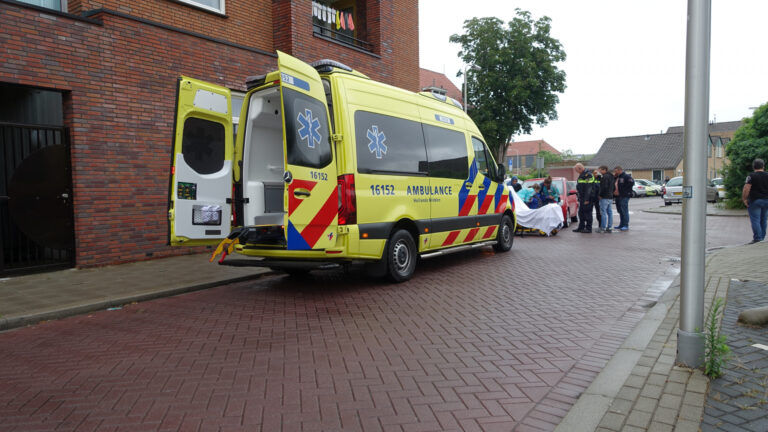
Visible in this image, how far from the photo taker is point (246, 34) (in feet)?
37.5

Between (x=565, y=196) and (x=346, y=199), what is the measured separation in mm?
11493

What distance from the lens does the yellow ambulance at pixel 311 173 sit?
5.91m

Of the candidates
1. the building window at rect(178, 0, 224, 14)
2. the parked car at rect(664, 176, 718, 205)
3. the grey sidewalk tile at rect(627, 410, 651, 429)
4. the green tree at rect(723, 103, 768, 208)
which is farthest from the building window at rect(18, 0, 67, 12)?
the parked car at rect(664, 176, 718, 205)

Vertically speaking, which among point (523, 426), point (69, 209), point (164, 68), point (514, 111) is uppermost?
point (514, 111)

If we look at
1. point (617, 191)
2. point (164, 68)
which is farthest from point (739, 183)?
point (164, 68)

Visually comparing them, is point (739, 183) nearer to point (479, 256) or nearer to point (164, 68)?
point (479, 256)

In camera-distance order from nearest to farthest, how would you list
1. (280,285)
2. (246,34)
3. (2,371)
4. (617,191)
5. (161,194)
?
(2,371), (280,285), (161,194), (246,34), (617,191)

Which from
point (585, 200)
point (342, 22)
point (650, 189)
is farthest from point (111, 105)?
point (650, 189)

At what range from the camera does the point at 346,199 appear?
6168 millimetres

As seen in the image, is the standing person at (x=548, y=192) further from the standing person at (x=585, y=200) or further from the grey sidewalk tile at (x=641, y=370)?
the grey sidewalk tile at (x=641, y=370)

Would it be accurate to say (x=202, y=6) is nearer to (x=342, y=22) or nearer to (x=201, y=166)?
(x=342, y=22)

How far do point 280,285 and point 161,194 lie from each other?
3.63 metres

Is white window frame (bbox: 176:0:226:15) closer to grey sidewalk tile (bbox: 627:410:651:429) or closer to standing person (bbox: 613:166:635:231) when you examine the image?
grey sidewalk tile (bbox: 627:410:651:429)

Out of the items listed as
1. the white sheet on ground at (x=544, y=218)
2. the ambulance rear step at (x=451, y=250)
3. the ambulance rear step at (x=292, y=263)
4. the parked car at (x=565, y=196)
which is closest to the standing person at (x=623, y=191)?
the parked car at (x=565, y=196)
